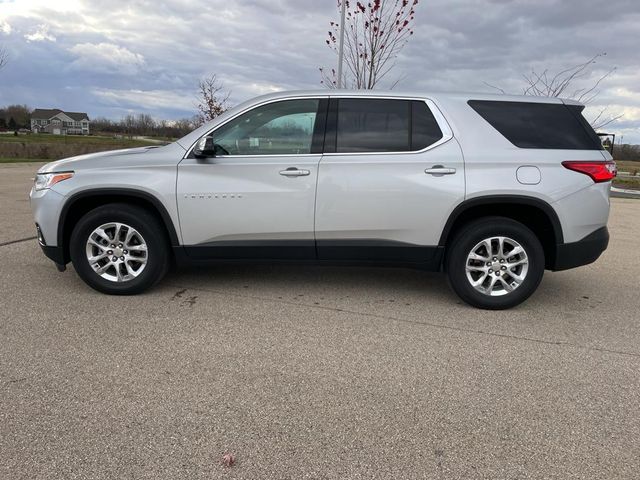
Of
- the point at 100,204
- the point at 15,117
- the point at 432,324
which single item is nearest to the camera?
the point at 432,324

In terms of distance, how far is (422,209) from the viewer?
422cm

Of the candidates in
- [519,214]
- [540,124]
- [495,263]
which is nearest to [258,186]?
[495,263]

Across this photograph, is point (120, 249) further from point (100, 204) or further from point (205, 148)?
point (205, 148)

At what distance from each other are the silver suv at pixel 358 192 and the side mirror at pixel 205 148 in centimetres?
1

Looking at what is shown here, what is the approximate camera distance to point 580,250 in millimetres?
4270

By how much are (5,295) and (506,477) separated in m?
4.27

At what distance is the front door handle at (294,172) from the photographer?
166 inches

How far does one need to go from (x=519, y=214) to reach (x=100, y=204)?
3.79m

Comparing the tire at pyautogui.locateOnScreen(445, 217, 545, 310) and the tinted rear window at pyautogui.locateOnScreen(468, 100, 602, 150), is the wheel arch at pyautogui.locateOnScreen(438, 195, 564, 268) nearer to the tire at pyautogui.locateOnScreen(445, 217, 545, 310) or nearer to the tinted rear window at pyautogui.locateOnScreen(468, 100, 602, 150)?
the tire at pyautogui.locateOnScreen(445, 217, 545, 310)

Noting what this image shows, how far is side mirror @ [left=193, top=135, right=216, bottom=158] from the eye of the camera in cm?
413

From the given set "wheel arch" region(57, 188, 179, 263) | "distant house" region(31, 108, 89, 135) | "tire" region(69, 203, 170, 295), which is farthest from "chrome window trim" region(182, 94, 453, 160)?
"distant house" region(31, 108, 89, 135)

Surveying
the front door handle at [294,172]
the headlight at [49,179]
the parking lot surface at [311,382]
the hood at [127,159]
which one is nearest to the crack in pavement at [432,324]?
the parking lot surface at [311,382]

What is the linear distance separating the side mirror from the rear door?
0.93 m

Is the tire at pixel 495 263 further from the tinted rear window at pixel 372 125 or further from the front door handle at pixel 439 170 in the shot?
the tinted rear window at pixel 372 125
